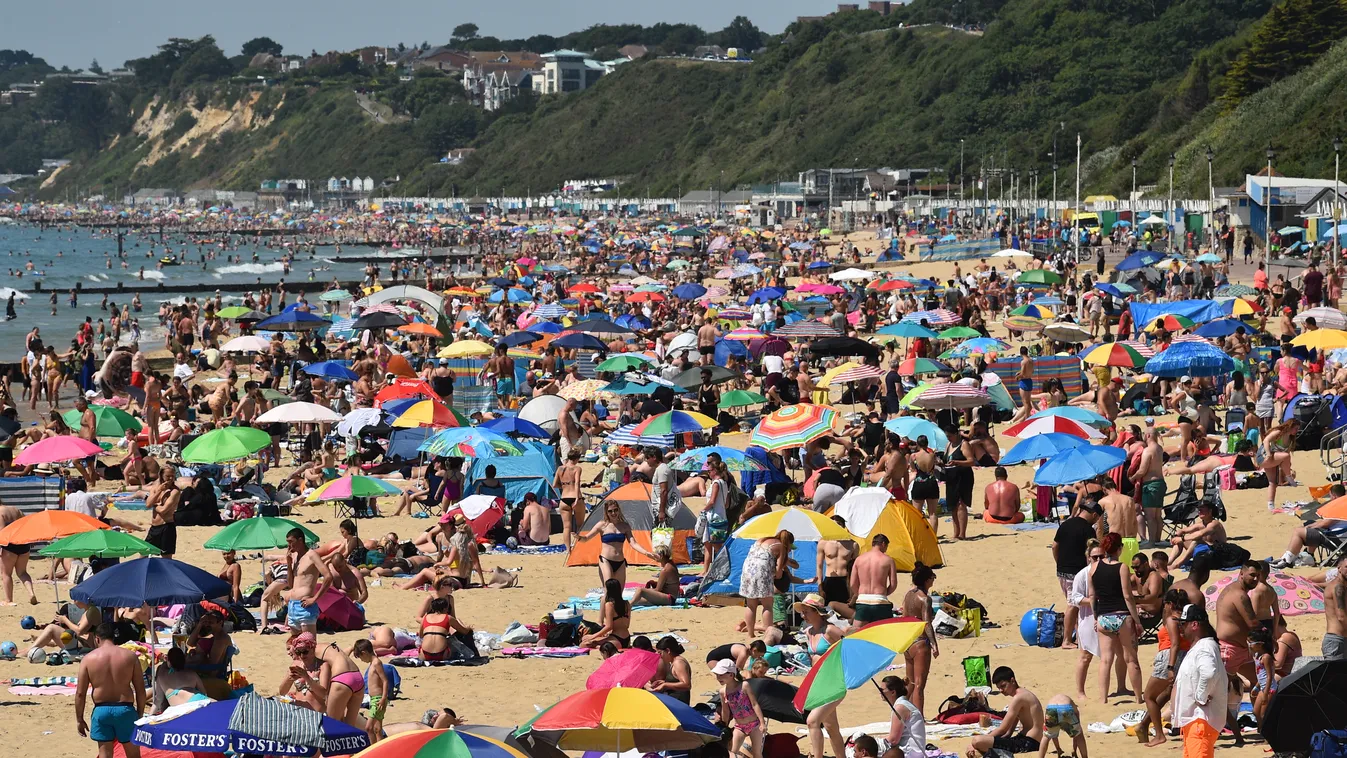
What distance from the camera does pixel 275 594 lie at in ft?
35.8

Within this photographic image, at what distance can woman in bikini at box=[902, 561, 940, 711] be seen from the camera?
317 inches

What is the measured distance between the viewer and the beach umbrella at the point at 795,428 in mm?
13867

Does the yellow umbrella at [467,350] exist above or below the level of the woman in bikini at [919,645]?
above

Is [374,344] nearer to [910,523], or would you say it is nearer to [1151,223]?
[910,523]

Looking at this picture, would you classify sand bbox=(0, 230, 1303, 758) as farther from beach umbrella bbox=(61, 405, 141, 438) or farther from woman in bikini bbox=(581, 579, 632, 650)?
beach umbrella bbox=(61, 405, 141, 438)

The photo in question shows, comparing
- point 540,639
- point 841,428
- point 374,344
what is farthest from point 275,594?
point 374,344

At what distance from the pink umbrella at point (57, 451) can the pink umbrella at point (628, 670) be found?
7.96 m

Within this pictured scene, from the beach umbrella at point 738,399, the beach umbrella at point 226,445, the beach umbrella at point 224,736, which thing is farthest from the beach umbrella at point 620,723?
the beach umbrella at point 738,399

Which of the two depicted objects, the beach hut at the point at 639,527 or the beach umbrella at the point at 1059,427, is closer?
the beach hut at the point at 639,527

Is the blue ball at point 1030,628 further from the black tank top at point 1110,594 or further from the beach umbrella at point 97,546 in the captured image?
the beach umbrella at point 97,546

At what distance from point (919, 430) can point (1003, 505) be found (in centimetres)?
121

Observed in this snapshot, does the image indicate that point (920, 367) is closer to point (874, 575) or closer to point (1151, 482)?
point (1151, 482)

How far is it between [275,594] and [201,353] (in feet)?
61.6

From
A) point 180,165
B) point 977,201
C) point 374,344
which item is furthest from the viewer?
point 180,165
